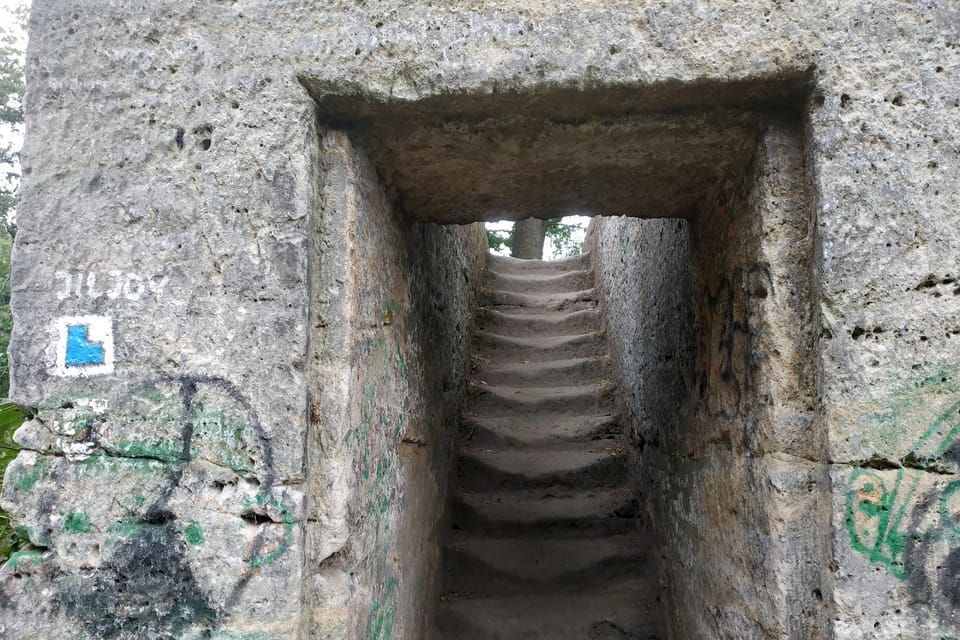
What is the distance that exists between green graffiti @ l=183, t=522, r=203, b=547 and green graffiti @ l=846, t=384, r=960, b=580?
1.60 metres

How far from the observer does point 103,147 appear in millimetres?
1564

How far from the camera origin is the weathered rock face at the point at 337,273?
1.40 m

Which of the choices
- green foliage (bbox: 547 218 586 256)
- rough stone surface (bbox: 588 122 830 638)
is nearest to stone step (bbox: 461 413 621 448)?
rough stone surface (bbox: 588 122 830 638)

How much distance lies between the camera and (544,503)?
3.74m

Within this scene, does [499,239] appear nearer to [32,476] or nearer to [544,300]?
[544,300]

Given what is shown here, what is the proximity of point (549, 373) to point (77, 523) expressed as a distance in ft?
12.6

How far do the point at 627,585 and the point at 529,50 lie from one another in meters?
2.91

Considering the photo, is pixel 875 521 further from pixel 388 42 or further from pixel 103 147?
pixel 103 147

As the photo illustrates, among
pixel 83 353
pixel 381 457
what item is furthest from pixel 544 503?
pixel 83 353

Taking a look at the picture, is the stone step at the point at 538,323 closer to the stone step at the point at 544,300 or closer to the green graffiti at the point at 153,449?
the stone step at the point at 544,300

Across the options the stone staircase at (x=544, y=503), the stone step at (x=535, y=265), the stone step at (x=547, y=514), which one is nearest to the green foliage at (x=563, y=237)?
the stone step at (x=535, y=265)

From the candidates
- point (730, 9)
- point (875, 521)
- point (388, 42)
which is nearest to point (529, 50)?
point (388, 42)

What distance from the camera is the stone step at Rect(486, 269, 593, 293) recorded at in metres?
6.26

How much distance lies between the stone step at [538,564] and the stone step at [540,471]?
0.46 meters
